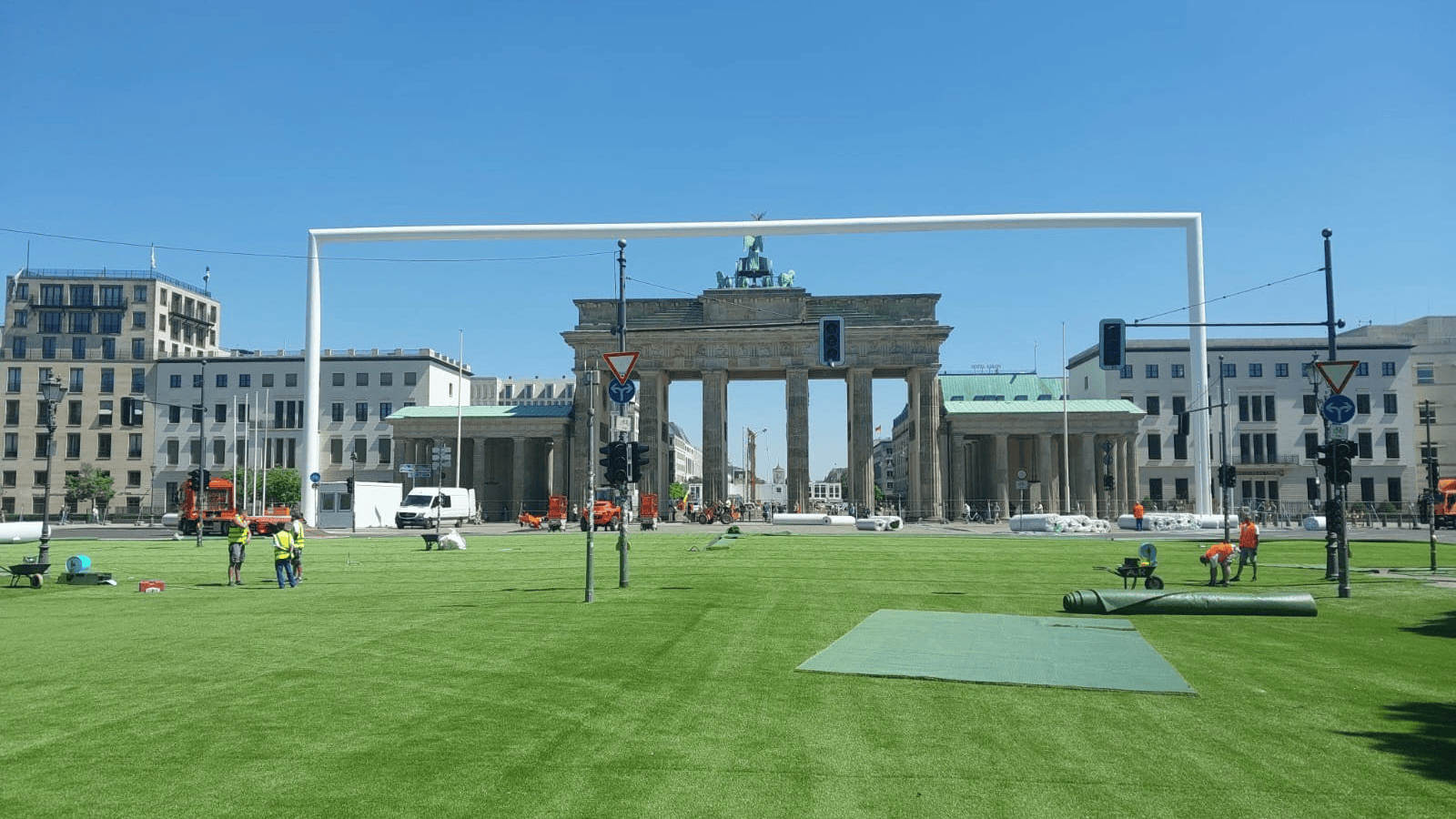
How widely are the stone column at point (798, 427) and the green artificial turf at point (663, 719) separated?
2799 inches

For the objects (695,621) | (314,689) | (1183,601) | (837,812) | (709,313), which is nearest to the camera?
(837,812)

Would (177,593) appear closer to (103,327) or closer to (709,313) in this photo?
(709,313)

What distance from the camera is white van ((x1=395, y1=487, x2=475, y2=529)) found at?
227ft

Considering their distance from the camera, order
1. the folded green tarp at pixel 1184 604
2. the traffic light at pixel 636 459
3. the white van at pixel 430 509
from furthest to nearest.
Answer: the white van at pixel 430 509 < the traffic light at pixel 636 459 < the folded green tarp at pixel 1184 604

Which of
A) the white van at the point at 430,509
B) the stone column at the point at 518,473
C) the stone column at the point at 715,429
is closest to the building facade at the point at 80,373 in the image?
the stone column at the point at 518,473

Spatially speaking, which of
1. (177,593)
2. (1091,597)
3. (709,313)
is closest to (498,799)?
(1091,597)

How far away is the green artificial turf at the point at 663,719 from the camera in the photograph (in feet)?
24.0

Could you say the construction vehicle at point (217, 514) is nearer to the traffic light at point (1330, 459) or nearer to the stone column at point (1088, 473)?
the traffic light at point (1330, 459)

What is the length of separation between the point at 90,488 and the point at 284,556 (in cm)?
9281

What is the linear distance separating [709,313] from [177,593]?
72.8 m

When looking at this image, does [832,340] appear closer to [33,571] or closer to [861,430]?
[33,571]

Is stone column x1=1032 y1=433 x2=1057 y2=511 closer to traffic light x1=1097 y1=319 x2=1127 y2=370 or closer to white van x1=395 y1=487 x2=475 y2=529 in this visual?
white van x1=395 y1=487 x2=475 y2=529

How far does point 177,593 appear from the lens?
73.6 feet

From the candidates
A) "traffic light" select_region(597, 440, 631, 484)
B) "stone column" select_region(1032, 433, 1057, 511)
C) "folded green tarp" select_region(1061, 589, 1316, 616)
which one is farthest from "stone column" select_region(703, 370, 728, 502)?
→ "folded green tarp" select_region(1061, 589, 1316, 616)
